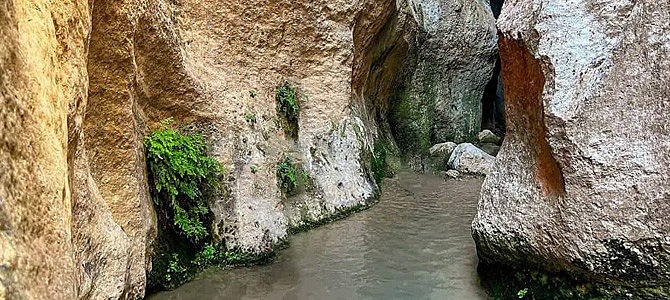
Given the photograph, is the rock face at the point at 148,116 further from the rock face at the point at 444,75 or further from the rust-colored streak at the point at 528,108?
the rust-colored streak at the point at 528,108

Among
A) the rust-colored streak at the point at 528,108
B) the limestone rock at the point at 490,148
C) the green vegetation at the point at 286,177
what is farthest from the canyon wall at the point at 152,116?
the limestone rock at the point at 490,148

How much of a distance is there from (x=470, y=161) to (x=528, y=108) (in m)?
7.46

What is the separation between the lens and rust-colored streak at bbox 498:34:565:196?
14.2ft

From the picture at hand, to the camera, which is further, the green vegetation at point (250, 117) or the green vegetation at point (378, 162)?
the green vegetation at point (378, 162)

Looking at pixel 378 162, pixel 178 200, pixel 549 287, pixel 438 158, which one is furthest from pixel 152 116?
pixel 438 158

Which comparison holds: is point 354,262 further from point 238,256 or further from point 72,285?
point 72,285

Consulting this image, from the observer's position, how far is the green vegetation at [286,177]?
7305mm

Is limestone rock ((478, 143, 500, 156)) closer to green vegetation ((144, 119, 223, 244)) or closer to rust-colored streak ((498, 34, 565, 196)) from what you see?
rust-colored streak ((498, 34, 565, 196))

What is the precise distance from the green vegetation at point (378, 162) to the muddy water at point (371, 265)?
1748 mm

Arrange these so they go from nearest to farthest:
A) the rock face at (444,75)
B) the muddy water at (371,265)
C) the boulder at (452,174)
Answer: the muddy water at (371,265) → the boulder at (452,174) → the rock face at (444,75)

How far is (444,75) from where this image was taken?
15.4 metres

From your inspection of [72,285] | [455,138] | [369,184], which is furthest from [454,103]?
A: [72,285]

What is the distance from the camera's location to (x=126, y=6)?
183 inches

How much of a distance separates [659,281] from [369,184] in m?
5.52
